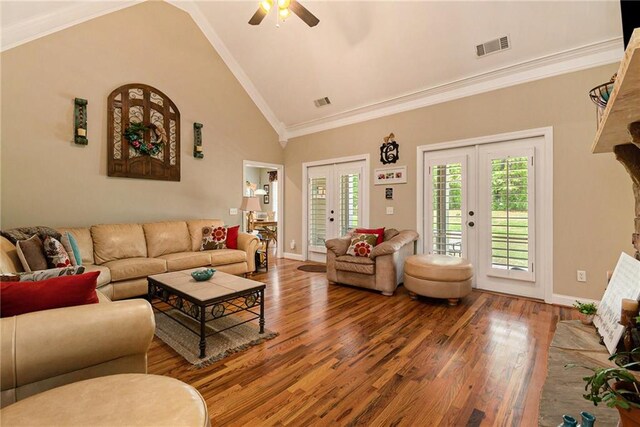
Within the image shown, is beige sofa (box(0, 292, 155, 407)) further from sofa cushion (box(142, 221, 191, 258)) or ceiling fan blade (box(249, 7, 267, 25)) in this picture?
ceiling fan blade (box(249, 7, 267, 25))

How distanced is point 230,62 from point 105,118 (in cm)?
249

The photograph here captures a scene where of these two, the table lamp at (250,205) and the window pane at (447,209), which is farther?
the table lamp at (250,205)

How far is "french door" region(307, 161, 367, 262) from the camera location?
5.51m

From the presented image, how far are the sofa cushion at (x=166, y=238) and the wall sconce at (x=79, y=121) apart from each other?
1396 mm

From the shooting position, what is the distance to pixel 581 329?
4.97 ft

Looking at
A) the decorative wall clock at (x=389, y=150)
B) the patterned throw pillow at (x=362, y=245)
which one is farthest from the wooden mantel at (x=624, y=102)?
the decorative wall clock at (x=389, y=150)

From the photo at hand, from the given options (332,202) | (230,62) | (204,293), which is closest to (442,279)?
(204,293)

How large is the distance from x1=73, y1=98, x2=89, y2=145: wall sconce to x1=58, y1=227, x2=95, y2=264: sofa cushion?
1.20 meters

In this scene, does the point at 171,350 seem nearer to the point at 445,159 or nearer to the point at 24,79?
the point at 24,79

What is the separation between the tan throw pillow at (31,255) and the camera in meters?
2.56

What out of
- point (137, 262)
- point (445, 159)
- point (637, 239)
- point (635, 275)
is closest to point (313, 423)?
point (635, 275)

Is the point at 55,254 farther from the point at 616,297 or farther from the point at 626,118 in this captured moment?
the point at 616,297

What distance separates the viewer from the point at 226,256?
4352 millimetres

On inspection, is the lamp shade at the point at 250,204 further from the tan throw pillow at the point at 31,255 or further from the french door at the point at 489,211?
the french door at the point at 489,211
